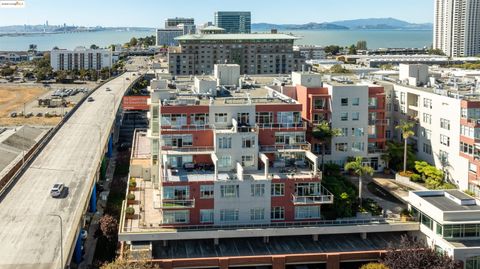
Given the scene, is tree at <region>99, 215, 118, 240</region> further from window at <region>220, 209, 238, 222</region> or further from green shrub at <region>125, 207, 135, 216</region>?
window at <region>220, 209, 238, 222</region>

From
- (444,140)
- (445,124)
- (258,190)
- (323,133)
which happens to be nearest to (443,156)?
(444,140)

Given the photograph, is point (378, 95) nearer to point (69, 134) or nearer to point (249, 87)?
point (249, 87)

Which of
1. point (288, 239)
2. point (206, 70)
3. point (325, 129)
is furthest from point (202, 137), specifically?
point (206, 70)

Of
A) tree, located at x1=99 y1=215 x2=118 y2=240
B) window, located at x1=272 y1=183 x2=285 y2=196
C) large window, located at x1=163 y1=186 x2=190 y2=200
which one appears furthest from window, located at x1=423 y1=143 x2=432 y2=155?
tree, located at x1=99 y1=215 x2=118 y2=240

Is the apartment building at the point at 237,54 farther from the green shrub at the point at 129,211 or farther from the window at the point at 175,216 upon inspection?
the window at the point at 175,216

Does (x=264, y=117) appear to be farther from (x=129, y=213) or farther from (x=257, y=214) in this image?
(x=129, y=213)

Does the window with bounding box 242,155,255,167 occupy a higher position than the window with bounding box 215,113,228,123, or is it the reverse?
the window with bounding box 215,113,228,123
